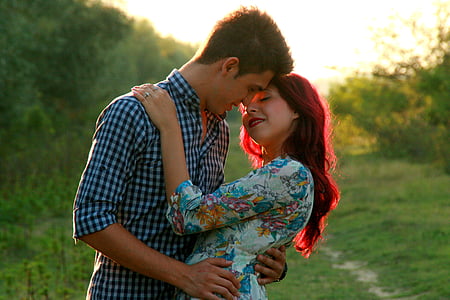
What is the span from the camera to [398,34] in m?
24.3

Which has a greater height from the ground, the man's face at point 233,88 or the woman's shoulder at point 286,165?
the man's face at point 233,88

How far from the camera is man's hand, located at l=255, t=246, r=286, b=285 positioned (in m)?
2.79

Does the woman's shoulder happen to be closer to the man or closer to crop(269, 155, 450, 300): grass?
the man

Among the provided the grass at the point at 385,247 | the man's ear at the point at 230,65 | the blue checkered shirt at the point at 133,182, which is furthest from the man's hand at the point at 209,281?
the grass at the point at 385,247

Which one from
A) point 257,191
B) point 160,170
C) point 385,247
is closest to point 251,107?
point 257,191

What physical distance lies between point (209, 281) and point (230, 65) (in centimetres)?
90

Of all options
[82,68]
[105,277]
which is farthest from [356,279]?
[82,68]

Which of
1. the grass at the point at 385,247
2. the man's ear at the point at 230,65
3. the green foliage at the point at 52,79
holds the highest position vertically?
the man's ear at the point at 230,65

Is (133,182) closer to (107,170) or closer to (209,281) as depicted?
(107,170)

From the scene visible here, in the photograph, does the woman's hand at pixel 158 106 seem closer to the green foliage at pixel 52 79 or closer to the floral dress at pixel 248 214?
the floral dress at pixel 248 214

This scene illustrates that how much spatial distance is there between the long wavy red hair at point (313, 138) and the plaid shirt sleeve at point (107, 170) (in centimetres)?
81

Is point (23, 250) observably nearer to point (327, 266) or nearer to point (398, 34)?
point (327, 266)

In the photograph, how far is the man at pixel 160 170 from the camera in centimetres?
245

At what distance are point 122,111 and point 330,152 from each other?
1.10 meters
